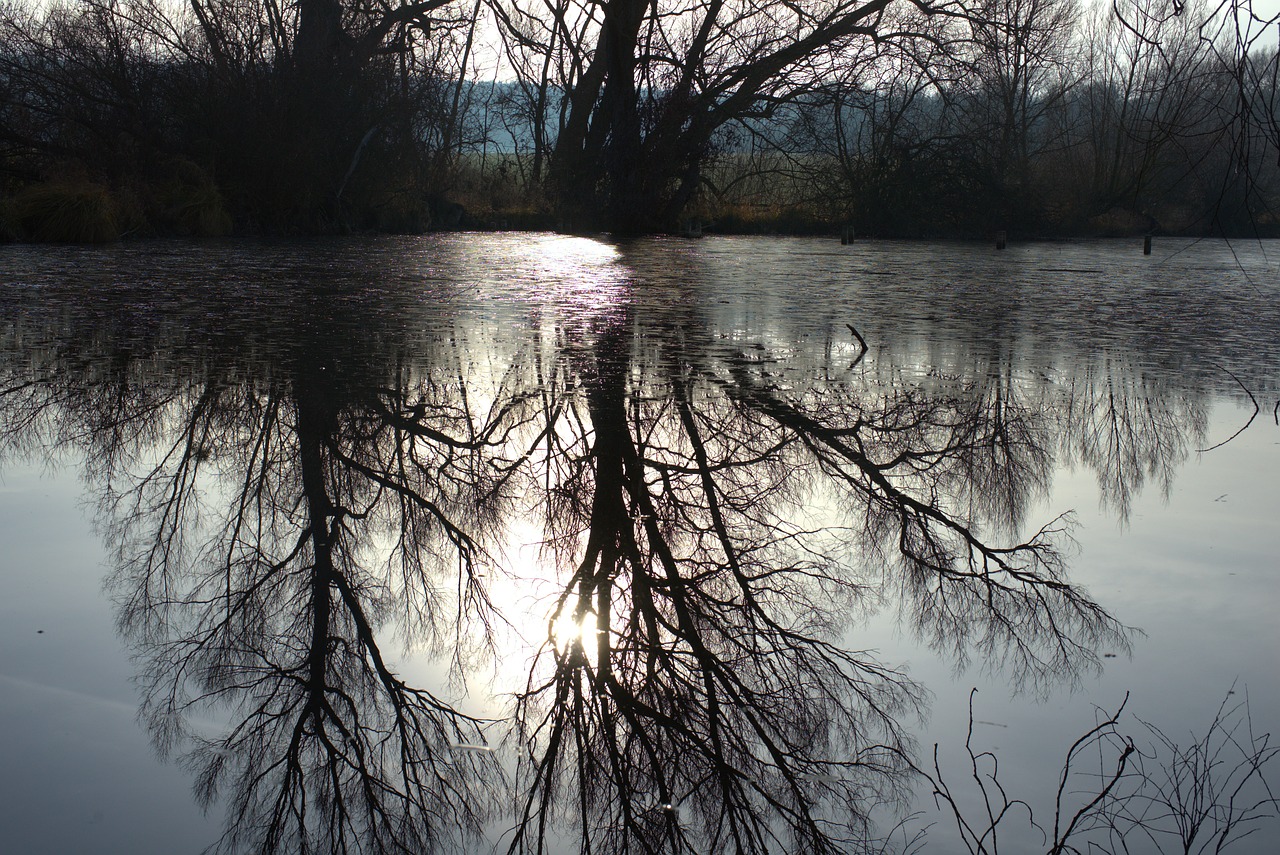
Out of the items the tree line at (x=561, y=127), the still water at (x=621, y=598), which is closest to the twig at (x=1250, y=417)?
the still water at (x=621, y=598)

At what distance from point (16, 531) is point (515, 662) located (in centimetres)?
168

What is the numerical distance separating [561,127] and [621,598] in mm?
24913

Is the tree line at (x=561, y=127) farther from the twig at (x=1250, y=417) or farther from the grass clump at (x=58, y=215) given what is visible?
the twig at (x=1250, y=417)

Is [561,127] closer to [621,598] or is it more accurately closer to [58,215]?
[58,215]

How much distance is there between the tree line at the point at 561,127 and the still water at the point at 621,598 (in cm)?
1221

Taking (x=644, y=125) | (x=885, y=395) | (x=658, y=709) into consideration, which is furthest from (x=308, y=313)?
(x=644, y=125)

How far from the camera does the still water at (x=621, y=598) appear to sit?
6.42ft

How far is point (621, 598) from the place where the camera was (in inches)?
107

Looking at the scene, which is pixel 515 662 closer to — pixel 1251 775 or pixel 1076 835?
pixel 1076 835

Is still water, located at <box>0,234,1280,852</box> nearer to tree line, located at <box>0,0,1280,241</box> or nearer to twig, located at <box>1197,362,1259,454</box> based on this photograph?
twig, located at <box>1197,362,1259,454</box>

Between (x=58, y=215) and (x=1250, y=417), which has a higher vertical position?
(x=58, y=215)

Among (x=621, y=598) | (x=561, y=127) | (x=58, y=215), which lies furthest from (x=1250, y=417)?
(x=561, y=127)

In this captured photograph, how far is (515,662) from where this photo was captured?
2455 millimetres

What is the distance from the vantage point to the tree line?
17531 millimetres
